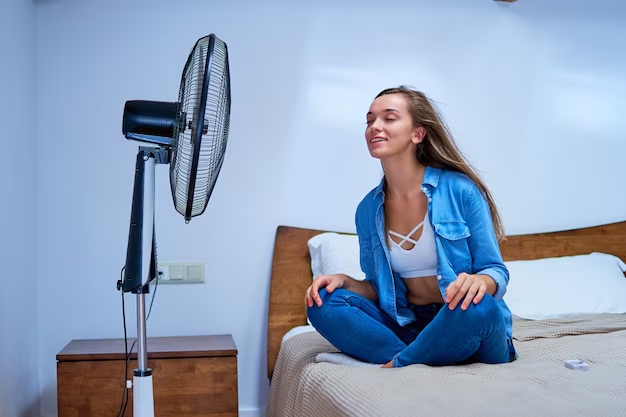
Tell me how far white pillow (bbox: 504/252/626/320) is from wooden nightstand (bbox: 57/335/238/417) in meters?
1.12

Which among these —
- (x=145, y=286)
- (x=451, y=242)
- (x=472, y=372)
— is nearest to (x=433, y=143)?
(x=451, y=242)

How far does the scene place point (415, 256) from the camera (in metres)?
2.09

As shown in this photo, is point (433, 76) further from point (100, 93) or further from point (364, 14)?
point (100, 93)

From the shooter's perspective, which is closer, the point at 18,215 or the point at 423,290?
the point at 423,290

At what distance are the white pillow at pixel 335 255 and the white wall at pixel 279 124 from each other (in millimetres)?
153

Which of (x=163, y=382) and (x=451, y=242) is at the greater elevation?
(x=451, y=242)

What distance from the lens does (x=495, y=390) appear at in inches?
59.2

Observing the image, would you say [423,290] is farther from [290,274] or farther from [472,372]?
[290,274]

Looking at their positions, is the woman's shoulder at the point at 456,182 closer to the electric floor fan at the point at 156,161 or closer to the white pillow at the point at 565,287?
the electric floor fan at the point at 156,161

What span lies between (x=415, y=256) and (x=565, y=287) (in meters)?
1.05

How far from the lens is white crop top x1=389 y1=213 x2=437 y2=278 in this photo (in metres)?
2.07

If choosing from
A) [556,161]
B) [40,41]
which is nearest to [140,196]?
[40,41]

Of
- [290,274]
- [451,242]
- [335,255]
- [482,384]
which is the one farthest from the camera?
[290,274]

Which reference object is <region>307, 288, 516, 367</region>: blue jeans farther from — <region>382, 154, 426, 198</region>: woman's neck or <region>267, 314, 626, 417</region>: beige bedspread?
<region>382, 154, 426, 198</region>: woman's neck
